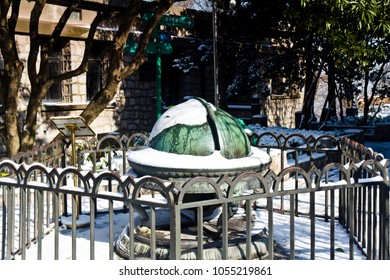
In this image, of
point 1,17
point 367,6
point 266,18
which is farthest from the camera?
point 266,18

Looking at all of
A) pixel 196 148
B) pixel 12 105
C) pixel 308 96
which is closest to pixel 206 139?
pixel 196 148

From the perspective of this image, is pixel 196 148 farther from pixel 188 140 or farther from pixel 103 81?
pixel 103 81

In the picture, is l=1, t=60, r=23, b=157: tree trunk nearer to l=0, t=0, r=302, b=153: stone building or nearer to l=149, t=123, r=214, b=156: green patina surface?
l=0, t=0, r=302, b=153: stone building

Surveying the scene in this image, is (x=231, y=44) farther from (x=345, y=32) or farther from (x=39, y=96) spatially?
(x=39, y=96)

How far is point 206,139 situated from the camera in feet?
18.8

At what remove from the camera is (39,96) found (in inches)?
358

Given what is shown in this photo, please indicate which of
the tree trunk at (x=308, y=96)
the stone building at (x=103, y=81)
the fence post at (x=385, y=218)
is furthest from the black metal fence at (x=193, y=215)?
the tree trunk at (x=308, y=96)

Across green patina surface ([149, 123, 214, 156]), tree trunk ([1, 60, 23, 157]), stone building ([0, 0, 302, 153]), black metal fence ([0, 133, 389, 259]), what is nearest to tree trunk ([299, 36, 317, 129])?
stone building ([0, 0, 302, 153])

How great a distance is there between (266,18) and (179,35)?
9.50 feet

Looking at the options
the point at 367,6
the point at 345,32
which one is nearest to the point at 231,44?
the point at 345,32

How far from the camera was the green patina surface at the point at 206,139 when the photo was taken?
5707 mm

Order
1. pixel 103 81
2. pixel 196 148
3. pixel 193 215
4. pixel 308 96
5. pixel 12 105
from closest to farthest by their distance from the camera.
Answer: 1. pixel 196 148
2. pixel 193 215
3. pixel 12 105
4. pixel 103 81
5. pixel 308 96

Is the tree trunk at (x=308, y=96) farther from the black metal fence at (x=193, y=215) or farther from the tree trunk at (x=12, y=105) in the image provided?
the tree trunk at (x=12, y=105)

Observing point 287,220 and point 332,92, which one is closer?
point 287,220
